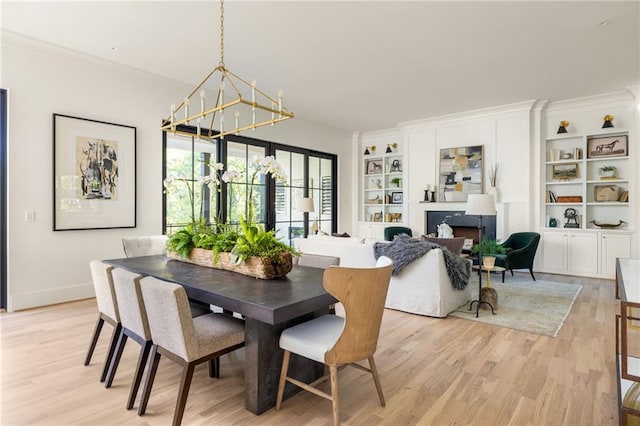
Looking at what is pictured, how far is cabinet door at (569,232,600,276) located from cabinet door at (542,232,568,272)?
0.27 feet

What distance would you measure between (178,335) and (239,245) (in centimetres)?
70

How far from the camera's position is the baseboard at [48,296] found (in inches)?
151

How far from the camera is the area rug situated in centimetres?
351

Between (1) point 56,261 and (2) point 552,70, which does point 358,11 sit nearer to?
(2) point 552,70

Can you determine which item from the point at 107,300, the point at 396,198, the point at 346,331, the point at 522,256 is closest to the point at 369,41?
the point at 346,331

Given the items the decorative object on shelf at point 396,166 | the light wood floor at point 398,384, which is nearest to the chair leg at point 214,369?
the light wood floor at point 398,384

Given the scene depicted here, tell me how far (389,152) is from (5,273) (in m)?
7.04

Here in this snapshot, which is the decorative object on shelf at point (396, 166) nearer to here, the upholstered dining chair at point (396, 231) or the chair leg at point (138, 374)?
the upholstered dining chair at point (396, 231)

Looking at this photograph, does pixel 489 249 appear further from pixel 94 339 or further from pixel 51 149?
pixel 51 149

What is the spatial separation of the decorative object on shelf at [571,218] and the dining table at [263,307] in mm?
5543

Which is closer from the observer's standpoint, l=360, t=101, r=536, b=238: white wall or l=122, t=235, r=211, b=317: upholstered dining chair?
l=122, t=235, r=211, b=317: upholstered dining chair

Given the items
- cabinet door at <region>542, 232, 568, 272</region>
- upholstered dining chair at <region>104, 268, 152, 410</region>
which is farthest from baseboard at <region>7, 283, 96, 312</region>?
cabinet door at <region>542, 232, 568, 272</region>

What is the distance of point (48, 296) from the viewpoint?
13.3 feet

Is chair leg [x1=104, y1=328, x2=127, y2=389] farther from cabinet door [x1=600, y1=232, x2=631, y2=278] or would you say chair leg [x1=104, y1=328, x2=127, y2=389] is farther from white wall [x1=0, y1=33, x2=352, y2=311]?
cabinet door [x1=600, y1=232, x2=631, y2=278]
